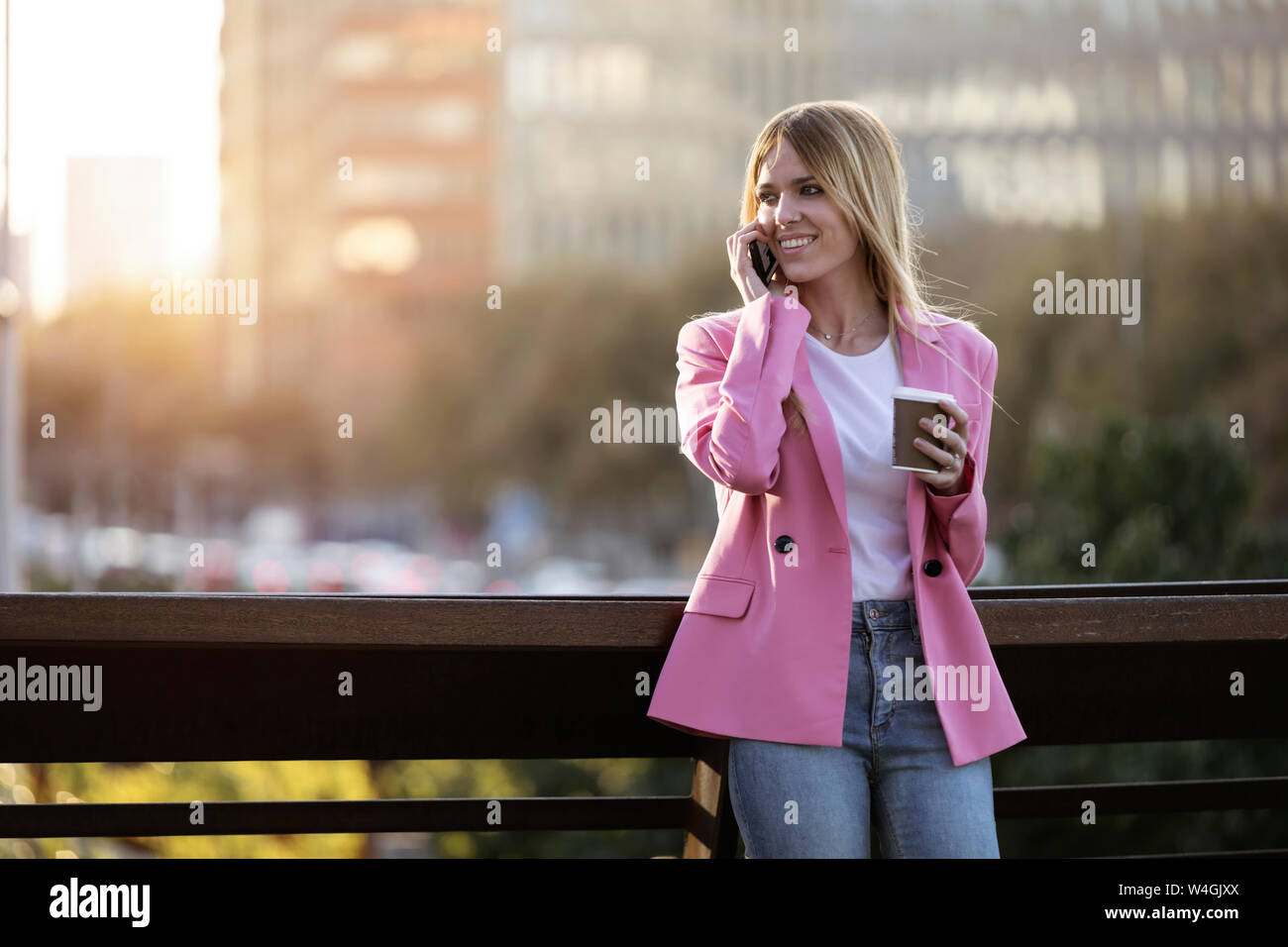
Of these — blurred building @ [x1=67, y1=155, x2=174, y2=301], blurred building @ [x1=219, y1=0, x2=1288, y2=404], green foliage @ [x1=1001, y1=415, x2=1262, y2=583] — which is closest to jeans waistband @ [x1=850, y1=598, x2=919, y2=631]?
green foliage @ [x1=1001, y1=415, x2=1262, y2=583]

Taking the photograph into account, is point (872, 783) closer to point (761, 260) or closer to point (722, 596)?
point (722, 596)

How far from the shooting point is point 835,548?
93.4 inches

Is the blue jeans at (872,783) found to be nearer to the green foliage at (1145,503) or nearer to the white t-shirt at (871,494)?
the white t-shirt at (871,494)

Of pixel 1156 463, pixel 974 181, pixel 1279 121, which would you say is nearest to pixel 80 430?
pixel 974 181

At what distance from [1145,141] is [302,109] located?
180 feet

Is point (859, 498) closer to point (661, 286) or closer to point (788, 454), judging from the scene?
point (788, 454)

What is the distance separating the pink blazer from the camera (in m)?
2.31

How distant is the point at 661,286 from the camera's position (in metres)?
55.8

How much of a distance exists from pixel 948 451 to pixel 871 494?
0.17 m

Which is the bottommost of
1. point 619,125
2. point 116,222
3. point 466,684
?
point 466,684

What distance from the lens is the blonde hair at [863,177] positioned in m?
2.46

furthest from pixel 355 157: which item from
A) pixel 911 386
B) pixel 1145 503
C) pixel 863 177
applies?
pixel 911 386

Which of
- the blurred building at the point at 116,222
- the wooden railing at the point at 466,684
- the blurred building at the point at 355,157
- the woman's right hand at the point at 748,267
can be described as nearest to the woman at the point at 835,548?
the woman's right hand at the point at 748,267

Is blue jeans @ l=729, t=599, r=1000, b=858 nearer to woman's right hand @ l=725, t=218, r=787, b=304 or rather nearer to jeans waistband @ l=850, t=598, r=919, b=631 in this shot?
jeans waistband @ l=850, t=598, r=919, b=631
